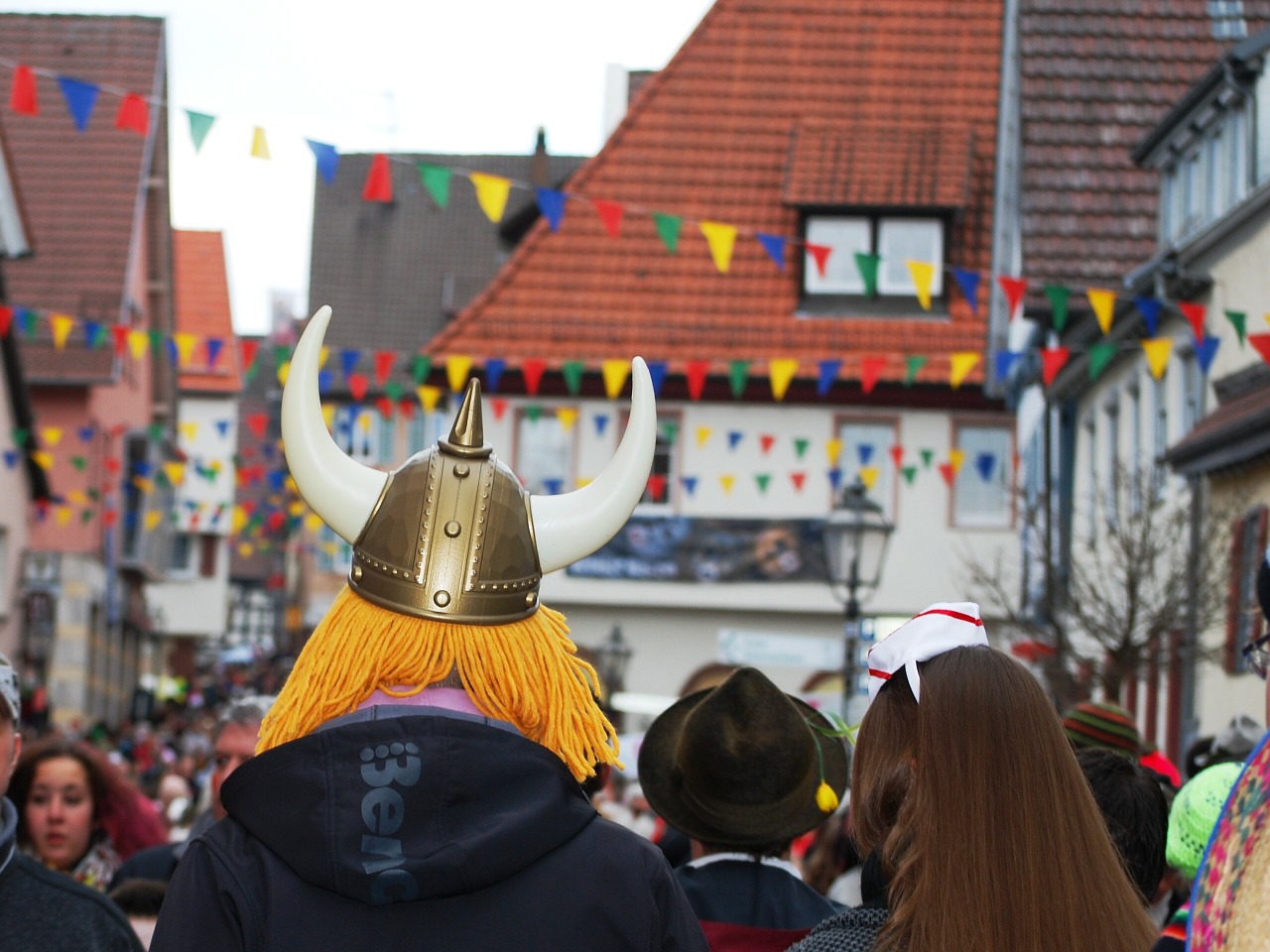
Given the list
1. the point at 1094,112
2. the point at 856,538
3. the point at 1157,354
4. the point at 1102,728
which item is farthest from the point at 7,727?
the point at 1094,112

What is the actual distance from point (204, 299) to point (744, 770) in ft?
156

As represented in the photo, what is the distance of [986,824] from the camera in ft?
8.55

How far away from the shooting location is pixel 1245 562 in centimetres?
1438

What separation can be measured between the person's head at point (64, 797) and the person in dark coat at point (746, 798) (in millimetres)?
2704

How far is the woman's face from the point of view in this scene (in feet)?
20.4

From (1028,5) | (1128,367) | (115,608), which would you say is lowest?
(115,608)

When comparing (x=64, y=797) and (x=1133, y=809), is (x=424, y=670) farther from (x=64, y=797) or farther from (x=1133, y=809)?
(x=64, y=797)

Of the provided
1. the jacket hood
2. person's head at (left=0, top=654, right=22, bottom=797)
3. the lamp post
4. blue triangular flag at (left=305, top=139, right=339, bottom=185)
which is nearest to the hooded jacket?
the jacket hood

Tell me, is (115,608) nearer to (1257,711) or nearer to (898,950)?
(1257,711)

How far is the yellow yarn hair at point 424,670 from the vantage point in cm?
253

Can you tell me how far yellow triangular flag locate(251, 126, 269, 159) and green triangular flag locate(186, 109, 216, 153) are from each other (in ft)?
1.32

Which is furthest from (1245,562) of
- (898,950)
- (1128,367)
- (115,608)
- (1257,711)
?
(115,608)

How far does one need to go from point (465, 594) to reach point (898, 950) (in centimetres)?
75

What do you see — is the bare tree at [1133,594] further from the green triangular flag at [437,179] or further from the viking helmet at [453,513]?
the viking helmet at [453,513]
